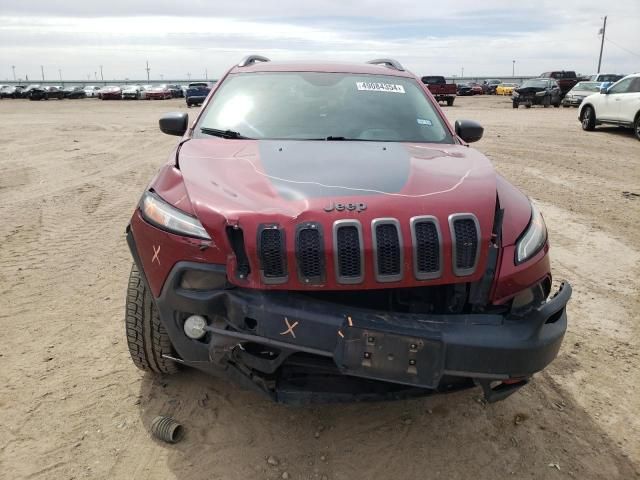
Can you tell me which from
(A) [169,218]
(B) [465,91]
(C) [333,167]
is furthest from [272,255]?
(B) [465,91]

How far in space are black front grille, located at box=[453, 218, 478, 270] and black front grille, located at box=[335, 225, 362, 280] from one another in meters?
0.41

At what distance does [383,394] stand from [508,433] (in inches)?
33.1

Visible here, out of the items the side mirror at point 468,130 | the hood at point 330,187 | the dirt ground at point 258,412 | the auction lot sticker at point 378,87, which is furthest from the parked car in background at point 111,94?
the hood at point 330,187

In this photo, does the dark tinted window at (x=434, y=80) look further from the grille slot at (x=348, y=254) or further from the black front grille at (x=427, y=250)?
the grille slot at (x=348, y=254)

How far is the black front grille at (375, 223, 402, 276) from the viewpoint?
2.12 metres

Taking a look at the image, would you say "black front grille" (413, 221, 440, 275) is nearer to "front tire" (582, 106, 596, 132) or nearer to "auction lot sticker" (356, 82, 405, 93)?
"auction lot sticker" (356, 82, 405, 93)

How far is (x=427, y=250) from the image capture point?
2154 millimetres

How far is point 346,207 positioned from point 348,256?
224 millimetres

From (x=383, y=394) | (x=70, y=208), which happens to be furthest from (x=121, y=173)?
(x=383, y=394)

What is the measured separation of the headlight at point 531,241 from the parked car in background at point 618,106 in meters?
12.5

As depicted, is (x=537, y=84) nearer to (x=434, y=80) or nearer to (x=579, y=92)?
(x=579, y=92)

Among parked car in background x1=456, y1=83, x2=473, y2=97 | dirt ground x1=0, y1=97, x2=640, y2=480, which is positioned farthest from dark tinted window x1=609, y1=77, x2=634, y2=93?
parked car in background x1=456, y1=83, x2=473, y2=97

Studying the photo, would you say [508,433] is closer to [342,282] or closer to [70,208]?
[342,282]

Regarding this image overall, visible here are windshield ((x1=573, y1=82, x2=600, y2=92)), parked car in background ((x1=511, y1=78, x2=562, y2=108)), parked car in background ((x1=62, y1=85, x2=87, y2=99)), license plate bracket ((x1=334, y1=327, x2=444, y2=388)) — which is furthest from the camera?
parked car in background ((x1=62, y1=85, x2=87, y2=99))
